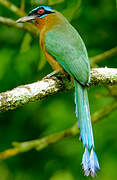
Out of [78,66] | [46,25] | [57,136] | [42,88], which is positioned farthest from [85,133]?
[46,25]

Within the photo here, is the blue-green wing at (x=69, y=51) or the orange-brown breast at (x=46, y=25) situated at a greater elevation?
the orange-brown breast at (x=46, y=25)

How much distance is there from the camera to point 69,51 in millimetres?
3621

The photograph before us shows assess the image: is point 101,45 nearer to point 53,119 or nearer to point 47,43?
point 53,119

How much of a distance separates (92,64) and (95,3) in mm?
1135

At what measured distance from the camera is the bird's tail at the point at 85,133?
310cm

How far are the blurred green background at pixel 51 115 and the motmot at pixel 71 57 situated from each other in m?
0.31

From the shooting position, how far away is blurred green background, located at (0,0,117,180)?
4.54 m

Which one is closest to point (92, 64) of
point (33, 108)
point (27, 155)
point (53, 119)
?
point (53, 119)

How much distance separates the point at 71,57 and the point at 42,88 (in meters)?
A: 0.62

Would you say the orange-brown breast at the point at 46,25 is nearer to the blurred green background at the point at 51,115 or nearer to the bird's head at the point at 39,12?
the bird's head at the point at 39,12

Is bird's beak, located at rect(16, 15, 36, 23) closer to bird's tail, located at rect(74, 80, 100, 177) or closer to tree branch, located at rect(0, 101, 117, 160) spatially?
bird's tail, located at rect(74, 80, 100, 177)

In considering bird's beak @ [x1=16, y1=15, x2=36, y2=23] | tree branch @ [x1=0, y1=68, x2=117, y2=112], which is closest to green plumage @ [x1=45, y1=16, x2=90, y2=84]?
tree branch @ [x1=0, y1=68, x2=117, y2=112]

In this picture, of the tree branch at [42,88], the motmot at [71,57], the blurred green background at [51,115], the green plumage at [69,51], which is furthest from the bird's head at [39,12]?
the tree branch at [42,88]

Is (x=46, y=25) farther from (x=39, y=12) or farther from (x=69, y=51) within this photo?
(x=69, y=51)
